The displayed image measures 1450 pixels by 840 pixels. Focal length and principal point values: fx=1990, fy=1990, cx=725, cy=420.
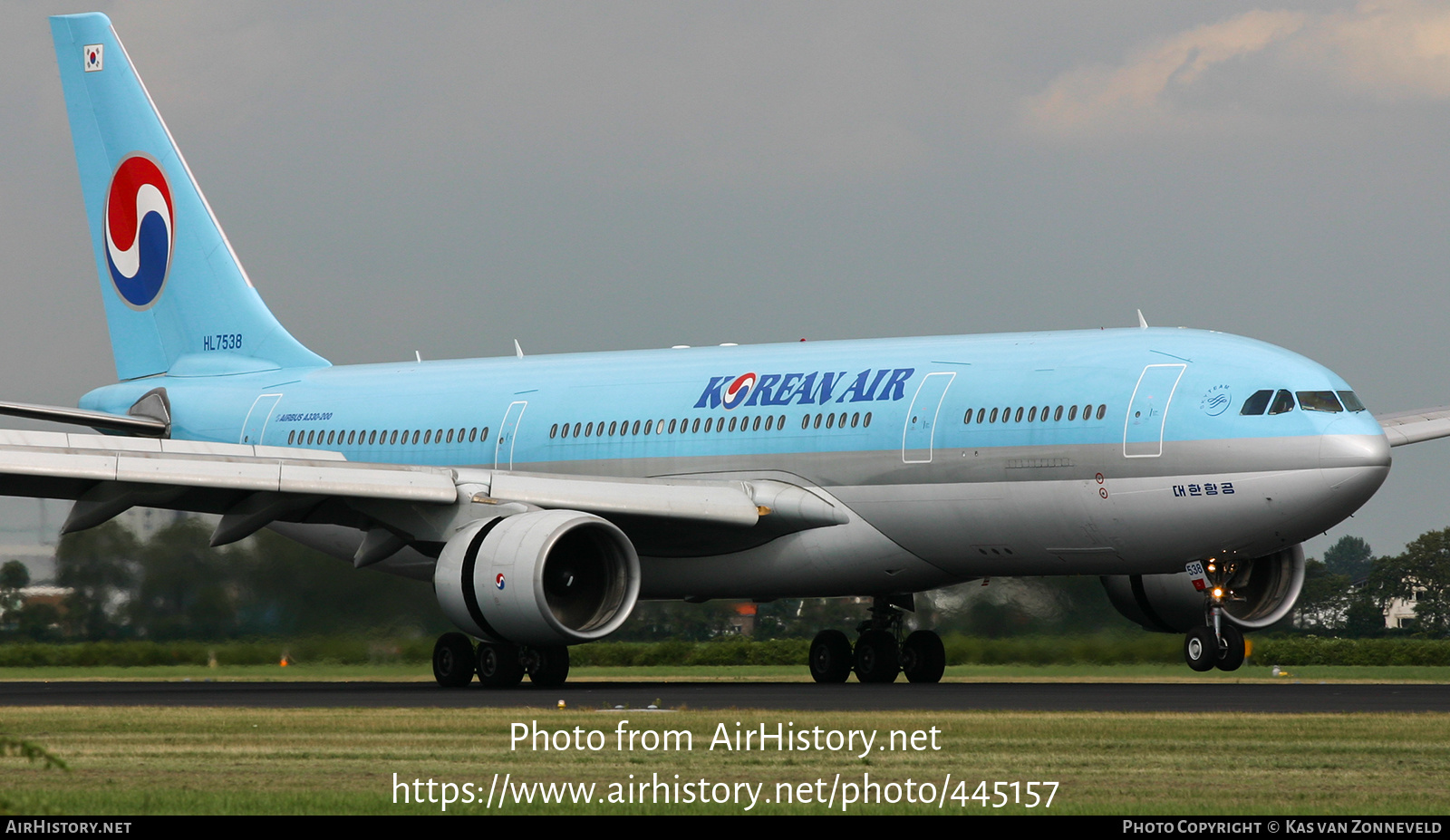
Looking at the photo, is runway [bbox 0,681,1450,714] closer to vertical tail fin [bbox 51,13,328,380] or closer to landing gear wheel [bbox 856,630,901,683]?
landing gear wheel [bbox 856,630,901,683]

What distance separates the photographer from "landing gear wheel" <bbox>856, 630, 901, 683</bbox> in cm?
2541

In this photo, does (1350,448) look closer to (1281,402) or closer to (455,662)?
(1281,402)

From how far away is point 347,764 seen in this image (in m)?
12.0

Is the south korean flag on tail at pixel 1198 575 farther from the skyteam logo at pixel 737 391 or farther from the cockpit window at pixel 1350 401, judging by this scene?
the skyteam logo at pixel 737 391

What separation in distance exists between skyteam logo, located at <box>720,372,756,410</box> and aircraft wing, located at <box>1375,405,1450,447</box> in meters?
7.82

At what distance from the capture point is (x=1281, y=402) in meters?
20.9

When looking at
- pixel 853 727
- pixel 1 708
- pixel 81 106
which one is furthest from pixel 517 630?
pixel 81 106

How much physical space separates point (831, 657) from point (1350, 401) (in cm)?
771

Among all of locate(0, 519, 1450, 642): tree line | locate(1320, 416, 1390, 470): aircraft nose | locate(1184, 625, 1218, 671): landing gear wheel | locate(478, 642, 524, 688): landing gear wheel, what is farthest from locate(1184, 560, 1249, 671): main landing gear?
locate(478, 642, 524, 688): landing gear wheel

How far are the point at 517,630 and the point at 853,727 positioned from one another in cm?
688

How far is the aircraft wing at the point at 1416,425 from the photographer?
25.0 m

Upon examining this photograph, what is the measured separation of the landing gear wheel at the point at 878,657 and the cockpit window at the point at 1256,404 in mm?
6343

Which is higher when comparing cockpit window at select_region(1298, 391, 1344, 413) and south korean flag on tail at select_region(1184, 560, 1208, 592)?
cockpit window at select_region(1298, 391, 1344, 413)

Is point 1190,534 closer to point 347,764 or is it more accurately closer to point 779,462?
point 779,462
